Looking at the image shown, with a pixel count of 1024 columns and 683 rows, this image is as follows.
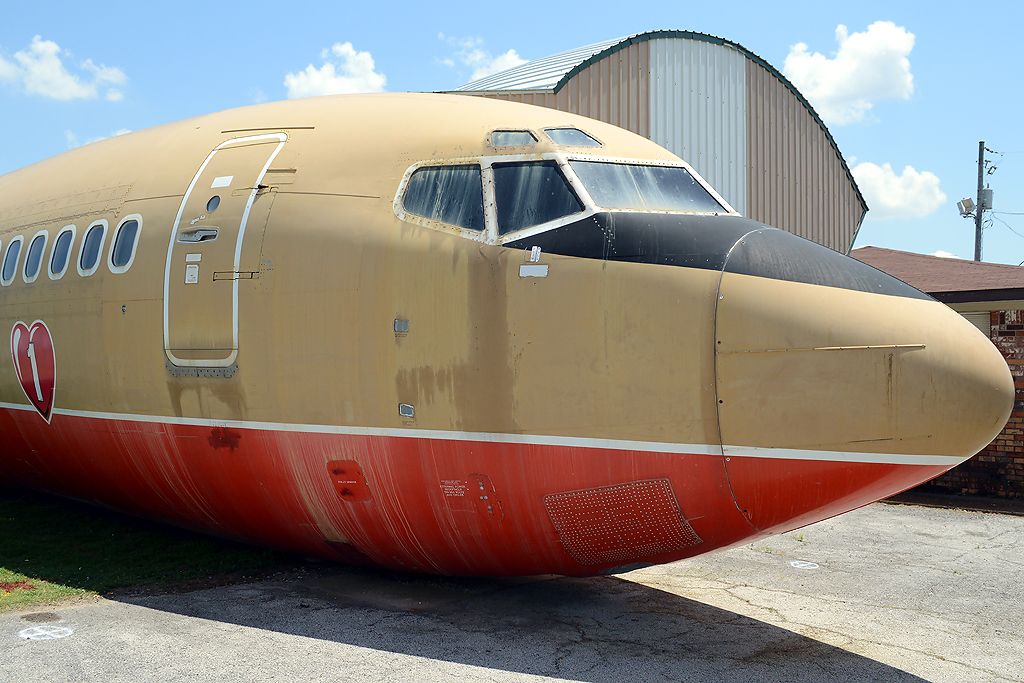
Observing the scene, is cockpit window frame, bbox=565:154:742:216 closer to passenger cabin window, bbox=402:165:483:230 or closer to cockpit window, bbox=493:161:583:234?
cockpit window, bbox=493:161:583:234

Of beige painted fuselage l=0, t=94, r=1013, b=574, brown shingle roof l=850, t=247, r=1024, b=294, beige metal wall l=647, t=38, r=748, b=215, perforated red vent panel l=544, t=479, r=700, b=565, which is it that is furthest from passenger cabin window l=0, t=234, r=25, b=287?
beige metal wall l=647, t=38, r=748, b=215

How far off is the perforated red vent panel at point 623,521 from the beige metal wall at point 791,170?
58.3 feet

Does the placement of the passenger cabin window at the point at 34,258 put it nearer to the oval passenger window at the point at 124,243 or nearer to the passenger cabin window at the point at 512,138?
the oval passenger window at the point at 124,243

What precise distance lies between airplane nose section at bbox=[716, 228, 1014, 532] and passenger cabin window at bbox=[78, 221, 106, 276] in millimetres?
6467

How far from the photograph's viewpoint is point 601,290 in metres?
7.17

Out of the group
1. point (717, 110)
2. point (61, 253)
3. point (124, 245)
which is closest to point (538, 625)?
point (124, 245)

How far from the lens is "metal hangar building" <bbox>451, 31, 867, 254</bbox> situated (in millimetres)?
21203

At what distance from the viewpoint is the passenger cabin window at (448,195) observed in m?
7.80

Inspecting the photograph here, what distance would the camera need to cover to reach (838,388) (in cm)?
650

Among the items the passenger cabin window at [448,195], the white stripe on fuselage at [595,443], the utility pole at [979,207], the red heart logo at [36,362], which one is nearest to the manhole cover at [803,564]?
the white stripe on fuselage at [595,443]

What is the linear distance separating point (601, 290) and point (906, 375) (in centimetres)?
220

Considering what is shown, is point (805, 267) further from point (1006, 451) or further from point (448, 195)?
point (1006, 451)

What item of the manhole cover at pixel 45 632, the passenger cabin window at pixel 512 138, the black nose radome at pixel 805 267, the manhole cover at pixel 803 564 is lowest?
the manhole cover at pixel 45 632

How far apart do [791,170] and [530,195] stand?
19473 mm
